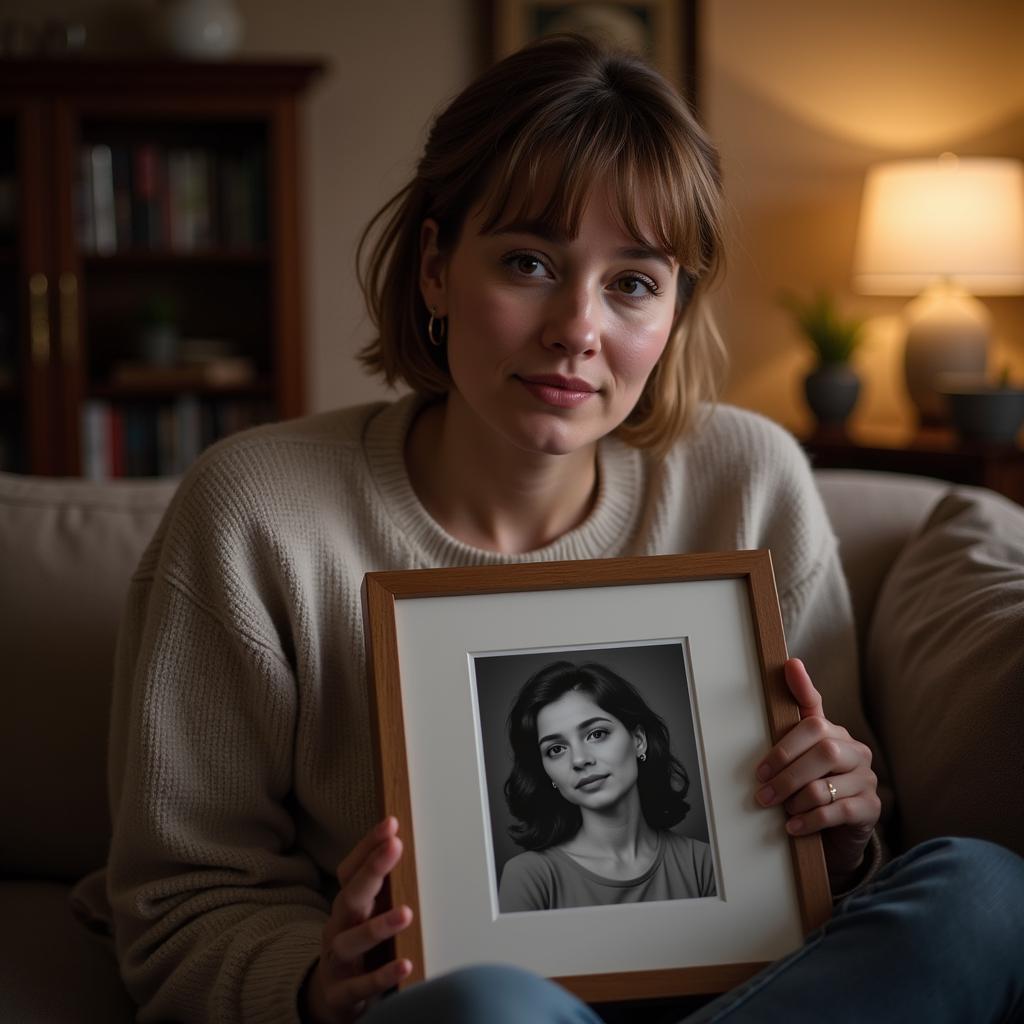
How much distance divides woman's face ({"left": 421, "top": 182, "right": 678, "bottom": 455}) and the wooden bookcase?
2305 millimetres

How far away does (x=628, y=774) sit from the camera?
0.96 m

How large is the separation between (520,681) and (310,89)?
9.66 feet

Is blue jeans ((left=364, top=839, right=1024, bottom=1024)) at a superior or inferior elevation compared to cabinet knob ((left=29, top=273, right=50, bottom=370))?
inferior

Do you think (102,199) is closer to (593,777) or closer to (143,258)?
(143,258)

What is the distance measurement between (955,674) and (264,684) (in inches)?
25.9

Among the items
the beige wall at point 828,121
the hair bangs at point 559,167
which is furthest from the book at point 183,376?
the hair bangs at point 559,167

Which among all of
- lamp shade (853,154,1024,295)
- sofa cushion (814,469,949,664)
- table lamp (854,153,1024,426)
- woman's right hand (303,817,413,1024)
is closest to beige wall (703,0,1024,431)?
table lamp (854,153,1024,426)

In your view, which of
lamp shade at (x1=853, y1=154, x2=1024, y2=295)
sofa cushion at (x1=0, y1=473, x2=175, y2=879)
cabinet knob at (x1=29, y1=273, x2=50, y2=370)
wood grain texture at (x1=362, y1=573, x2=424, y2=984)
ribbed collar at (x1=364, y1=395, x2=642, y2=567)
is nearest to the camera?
wood grain texture at (x1=362, y1=573, x2=424, y2=984)

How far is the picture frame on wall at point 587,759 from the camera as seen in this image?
899mm

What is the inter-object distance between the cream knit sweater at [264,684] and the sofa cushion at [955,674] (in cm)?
6

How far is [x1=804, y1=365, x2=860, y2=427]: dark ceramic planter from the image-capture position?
3.22m

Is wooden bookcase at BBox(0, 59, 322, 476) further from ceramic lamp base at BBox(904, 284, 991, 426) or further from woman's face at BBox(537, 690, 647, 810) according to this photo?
woman's face at BBox(537, 690, 647, 810)

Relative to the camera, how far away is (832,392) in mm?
3229

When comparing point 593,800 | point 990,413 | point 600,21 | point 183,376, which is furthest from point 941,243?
point 593,800
